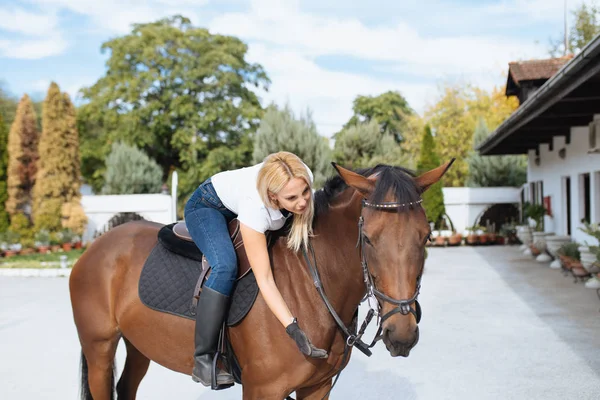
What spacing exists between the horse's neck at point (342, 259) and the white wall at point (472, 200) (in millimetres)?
21226

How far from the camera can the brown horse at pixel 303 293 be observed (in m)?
2.08

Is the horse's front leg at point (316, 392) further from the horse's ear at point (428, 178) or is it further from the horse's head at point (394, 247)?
the horse's ear at point (428, 178)

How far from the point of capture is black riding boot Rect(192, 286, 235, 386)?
8.19ft

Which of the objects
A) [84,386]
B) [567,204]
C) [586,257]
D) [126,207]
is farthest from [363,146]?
[84,386]

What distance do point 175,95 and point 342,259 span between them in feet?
91.9

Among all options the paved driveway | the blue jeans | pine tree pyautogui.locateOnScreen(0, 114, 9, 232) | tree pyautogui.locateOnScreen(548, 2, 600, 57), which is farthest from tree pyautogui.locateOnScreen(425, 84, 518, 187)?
the blue jeans

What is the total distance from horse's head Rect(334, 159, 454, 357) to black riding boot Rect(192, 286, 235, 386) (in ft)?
2.47

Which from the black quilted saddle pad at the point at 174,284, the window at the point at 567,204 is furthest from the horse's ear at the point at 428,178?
the window at the point at 567,204

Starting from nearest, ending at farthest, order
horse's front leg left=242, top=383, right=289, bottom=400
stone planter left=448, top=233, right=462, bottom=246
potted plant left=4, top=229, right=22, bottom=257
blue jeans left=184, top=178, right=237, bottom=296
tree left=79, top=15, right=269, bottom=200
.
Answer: horse's front leg left=242, top=383, right=289, bottom=400 → blue jeans left=184, top=178, right=237, bottom=296 → potted plant left=4, top=229, right=22, bottom=257 → stone planter left=448, top=233, right=462, bottom=246 → tree left=79, top=15, right=269, bottom=200

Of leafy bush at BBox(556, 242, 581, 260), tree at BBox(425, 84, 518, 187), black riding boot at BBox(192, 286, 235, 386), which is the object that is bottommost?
leafy bush at BBox(556, 242, 581, 260)

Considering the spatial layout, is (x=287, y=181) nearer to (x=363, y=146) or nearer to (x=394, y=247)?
(x=394, y=247)

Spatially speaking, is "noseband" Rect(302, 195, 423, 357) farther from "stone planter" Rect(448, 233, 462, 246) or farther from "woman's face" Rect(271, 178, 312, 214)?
"stone planter" Rect(448, 233, 462, 246)

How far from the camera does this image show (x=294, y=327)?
226 cm

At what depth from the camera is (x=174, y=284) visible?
2.85 meters
